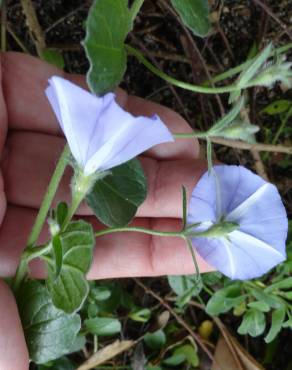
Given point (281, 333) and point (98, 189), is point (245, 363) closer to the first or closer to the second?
point (281, 333)

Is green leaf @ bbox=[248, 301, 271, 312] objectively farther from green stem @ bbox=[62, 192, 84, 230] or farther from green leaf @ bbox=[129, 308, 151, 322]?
green stem @ bbox=[62, 192, 84, 230]

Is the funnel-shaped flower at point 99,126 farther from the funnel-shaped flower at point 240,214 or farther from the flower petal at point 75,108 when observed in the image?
the funnel-shaped flower at point 240,214

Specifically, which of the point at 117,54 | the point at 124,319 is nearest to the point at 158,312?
the point at 124,319

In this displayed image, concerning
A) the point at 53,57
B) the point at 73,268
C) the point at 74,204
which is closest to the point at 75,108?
the point at 74,204

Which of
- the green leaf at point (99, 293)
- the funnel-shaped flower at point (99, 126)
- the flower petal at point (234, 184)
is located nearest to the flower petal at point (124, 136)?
the funnel-shaped flower at point (99, 126)

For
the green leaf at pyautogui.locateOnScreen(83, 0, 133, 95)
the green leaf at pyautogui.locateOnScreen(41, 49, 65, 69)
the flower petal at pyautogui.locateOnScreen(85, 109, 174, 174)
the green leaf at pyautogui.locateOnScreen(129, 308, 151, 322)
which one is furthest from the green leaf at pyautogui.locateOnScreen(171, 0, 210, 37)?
the green leaf at pyautogui.locateOnScreen(129, 308, 151, 322)

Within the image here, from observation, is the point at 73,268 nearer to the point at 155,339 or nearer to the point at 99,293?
the point at 99,293
